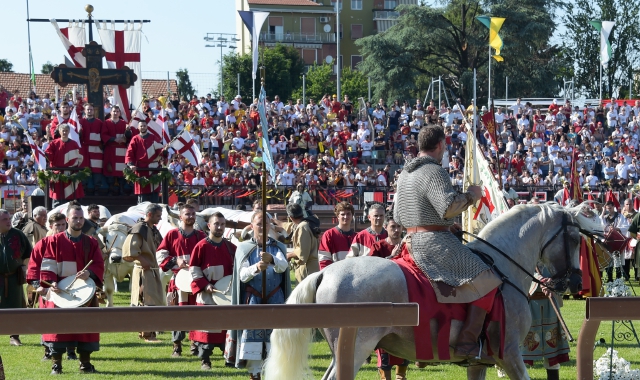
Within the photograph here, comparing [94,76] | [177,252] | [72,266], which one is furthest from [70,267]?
[94,76]

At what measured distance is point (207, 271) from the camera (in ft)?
34.4

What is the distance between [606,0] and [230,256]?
69.9 m

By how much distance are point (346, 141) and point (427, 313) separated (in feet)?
82.5

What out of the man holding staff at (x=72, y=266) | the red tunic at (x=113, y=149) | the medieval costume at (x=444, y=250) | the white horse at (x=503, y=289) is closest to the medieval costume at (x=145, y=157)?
the red tunic at (x=113, y=149)

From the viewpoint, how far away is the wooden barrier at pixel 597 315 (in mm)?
4281

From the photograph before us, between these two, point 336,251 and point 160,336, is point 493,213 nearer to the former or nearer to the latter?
point 336,251

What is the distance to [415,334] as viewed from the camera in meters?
6.61

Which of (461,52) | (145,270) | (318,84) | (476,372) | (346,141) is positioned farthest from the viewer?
(318,84)

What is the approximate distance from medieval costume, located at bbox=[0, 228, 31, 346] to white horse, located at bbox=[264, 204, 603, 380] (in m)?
6.00

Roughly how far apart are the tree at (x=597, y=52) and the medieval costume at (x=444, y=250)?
222 feet

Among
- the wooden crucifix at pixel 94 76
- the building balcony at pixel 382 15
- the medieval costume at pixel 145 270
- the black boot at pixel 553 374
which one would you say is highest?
the building balcony at pixel 382 15

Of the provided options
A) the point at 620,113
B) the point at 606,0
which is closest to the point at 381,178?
the point at 620,113

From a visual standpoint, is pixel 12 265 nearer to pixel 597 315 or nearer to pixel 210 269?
pixel 210 269

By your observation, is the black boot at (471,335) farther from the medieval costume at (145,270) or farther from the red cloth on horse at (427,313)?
the medieval costume at (145,270)
